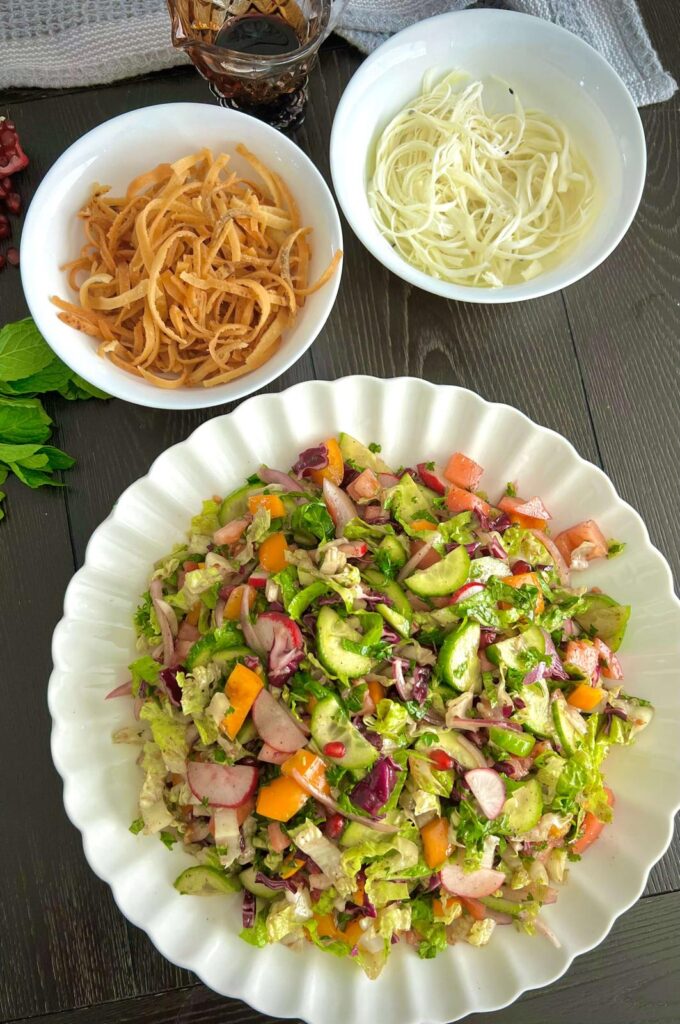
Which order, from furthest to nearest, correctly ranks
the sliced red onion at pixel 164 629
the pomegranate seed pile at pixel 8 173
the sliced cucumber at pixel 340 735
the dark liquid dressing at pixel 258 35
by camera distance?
1. the pomegranate seed pile at pixel 8 173
2. the dark liquid dressing at pixel 258 35
3. the sliced red onion at pixel 164 629
4. the sliced cucumber at pixel 340 735

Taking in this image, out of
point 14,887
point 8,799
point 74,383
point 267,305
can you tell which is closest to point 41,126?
point 74,383

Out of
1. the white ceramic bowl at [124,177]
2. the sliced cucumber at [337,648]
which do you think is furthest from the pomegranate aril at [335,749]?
the white ceramic bowl at [124,177]

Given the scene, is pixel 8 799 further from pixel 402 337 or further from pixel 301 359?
pixel 402 337

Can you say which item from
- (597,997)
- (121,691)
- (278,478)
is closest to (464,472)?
(278,478)

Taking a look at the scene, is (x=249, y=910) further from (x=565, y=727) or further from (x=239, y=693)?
(x=565, y=727)

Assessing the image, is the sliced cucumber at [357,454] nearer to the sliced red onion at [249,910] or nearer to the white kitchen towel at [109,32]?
the sliced red onion at [249,910]

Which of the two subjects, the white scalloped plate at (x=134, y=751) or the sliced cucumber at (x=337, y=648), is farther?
the white scalloped plate at (x=134, y=751)

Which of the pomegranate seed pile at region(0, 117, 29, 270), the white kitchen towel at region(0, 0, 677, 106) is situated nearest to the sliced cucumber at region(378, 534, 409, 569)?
the pomegranate seed pile at region(0, 117, 29, 270)
